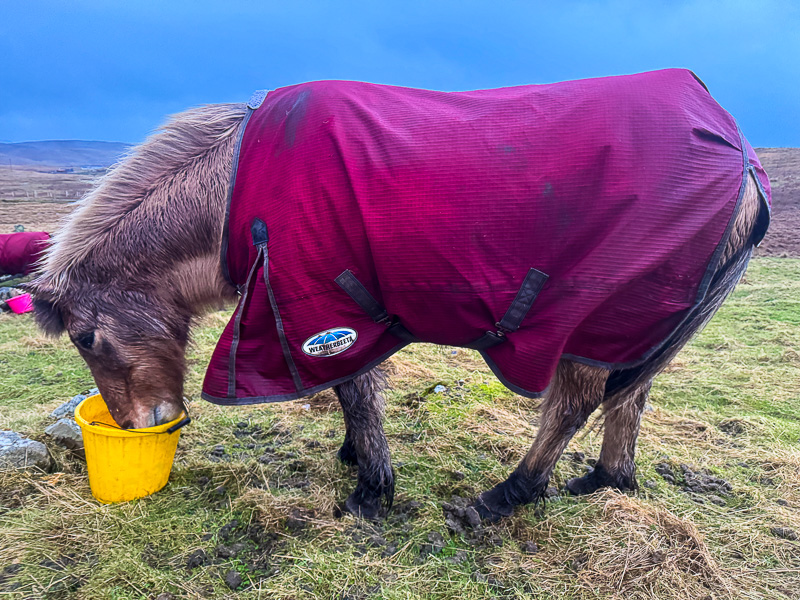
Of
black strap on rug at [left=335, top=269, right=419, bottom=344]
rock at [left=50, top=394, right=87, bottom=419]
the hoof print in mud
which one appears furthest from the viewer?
rock at [left=50, top=394, right=87, bottom=419]

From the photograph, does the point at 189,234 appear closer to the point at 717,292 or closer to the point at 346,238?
the point at 346,238

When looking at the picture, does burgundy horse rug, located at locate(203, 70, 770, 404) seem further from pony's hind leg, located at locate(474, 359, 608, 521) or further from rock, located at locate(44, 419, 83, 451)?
rock, located at locate(44, 419, 83, 451)

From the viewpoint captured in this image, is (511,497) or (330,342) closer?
(330,342)

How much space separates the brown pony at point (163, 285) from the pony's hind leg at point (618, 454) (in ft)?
0.63

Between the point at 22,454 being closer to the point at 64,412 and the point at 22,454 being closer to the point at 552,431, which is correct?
the point at 64,412

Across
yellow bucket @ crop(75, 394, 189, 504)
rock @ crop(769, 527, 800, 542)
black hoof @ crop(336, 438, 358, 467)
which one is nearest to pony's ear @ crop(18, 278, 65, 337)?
yellow bucket @ crop(75, 394, 189, 504)

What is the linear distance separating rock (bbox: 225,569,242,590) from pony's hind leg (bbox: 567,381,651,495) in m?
1.88

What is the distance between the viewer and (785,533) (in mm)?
2457

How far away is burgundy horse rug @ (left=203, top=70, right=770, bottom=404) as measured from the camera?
69.7 inches

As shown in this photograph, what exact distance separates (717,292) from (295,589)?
227 centimetres

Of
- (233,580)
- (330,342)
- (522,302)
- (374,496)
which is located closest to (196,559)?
(233,580)

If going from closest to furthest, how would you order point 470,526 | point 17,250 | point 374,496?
point 470,526
point 374,496
point 17,250

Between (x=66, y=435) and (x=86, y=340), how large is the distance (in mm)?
1149

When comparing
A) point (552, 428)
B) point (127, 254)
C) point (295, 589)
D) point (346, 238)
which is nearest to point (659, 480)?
point (552, 428)
